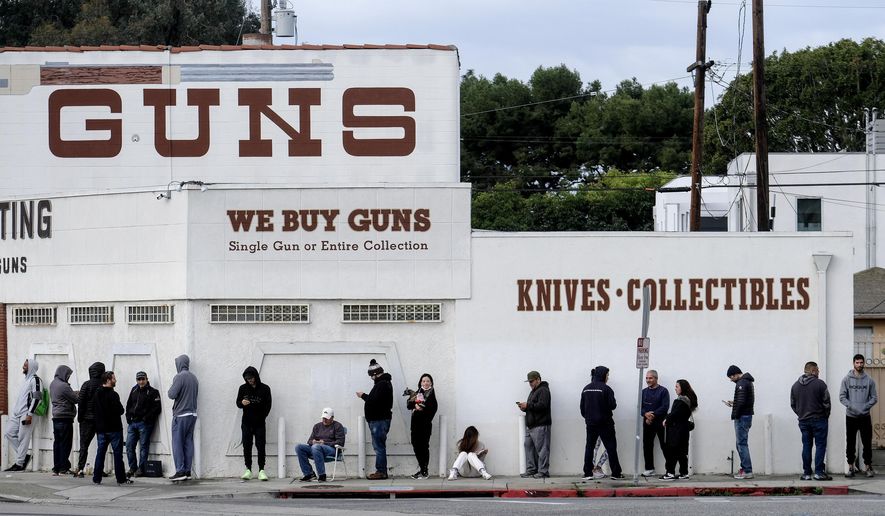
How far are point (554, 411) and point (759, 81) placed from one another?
865 cm

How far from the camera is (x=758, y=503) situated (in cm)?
1681

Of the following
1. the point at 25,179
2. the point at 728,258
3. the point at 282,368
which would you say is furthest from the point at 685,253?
the point at 25,179

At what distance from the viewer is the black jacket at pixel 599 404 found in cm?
1988

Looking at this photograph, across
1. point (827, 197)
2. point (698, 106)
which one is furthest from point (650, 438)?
point (827, 197)

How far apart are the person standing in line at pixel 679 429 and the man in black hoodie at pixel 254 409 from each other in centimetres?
606

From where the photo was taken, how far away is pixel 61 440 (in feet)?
70.5

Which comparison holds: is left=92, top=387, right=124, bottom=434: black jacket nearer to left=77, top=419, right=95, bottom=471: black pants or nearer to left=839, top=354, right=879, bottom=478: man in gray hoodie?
left=77, top=419, right=95, bottom=471: black pants

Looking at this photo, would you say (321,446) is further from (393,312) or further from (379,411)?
(393,312)

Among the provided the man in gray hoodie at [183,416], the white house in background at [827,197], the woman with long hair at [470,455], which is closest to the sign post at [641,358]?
the woman with long hair at [470,455]

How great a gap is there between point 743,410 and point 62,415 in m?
10.7

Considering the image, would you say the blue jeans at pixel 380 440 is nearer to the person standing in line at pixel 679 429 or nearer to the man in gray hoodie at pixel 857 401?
the person standing in line at pixel 679 429

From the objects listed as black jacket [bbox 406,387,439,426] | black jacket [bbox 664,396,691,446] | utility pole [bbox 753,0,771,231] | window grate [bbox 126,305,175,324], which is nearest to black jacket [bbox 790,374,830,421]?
black jacket [bbox 664,396,691,446]

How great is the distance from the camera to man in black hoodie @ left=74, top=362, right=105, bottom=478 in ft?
67.8

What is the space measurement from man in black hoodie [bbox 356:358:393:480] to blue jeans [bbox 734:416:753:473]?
17.2ft
